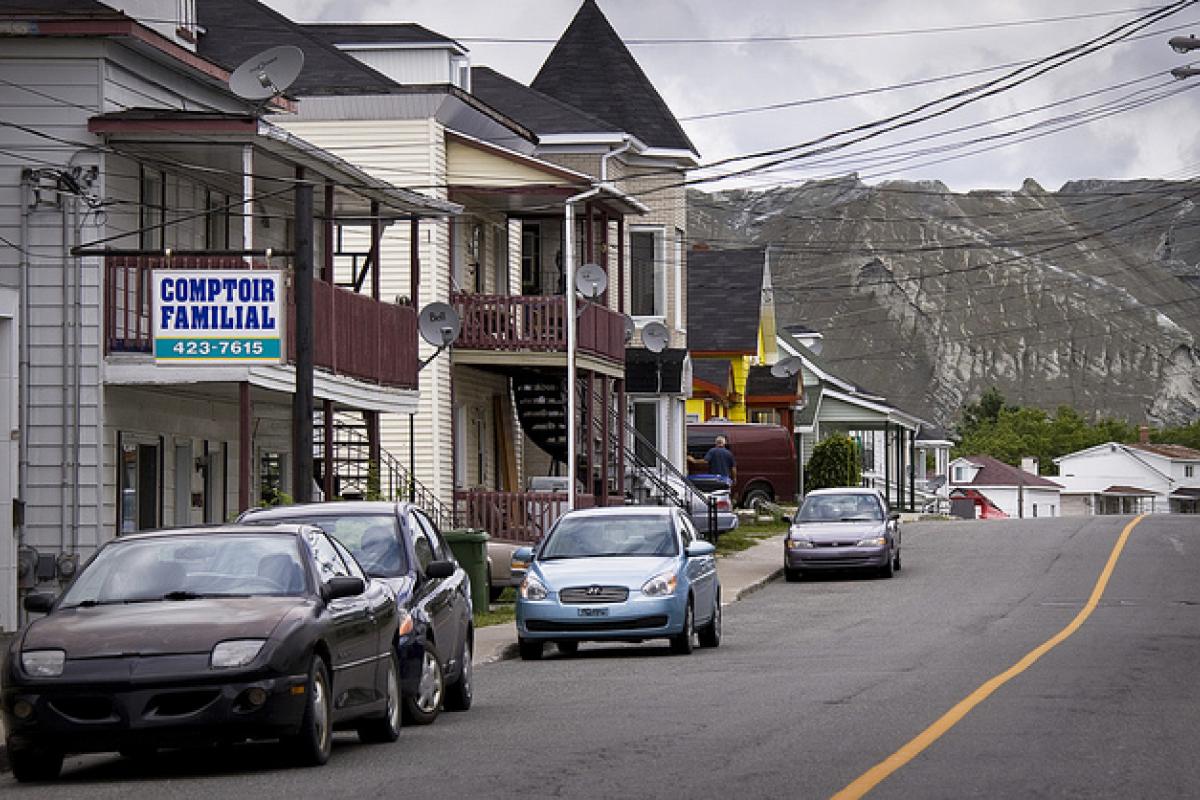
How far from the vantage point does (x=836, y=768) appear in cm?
1252

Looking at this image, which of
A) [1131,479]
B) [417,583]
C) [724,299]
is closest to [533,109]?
[724,299]

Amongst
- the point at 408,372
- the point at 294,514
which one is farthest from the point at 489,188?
the point at 294,514

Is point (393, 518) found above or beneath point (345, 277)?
beneath

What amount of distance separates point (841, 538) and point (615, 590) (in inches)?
568

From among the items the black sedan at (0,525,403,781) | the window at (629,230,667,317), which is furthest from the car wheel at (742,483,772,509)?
the black sedan at (0,525,403,781)

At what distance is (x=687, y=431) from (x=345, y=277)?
64.3 feet

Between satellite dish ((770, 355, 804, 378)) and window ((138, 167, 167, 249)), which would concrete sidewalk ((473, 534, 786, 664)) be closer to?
window ((138, 167, 167, 249))

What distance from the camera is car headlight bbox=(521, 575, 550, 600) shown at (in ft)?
74.9

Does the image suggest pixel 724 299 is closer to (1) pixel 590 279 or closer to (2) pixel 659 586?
(1) pixel 590 279

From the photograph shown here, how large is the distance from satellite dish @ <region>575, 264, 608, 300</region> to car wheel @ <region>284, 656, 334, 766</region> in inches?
1000

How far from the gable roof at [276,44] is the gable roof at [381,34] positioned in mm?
1201

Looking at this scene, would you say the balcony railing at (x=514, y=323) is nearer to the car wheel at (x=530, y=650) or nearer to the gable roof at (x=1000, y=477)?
the car wheel at (x=530, y=650)

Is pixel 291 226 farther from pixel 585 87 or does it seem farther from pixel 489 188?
pixel 585 87

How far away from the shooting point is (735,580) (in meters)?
Answer: 36.2
